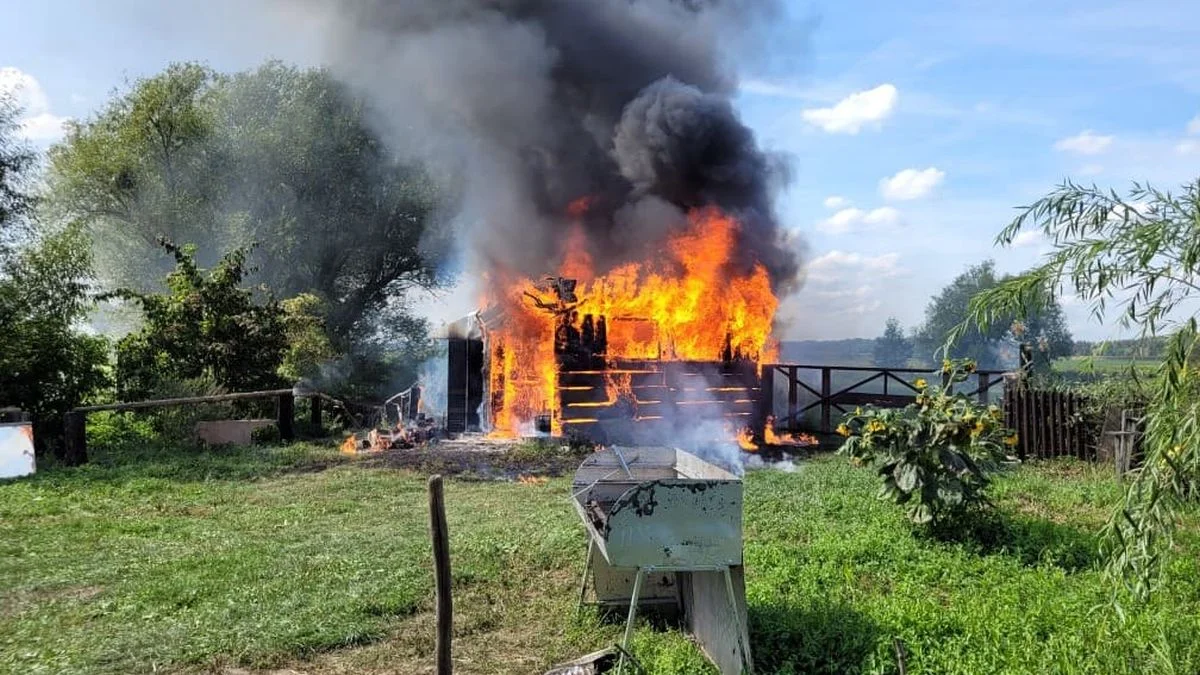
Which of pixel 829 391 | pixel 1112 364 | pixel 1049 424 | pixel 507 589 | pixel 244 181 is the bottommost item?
pixel 507 589

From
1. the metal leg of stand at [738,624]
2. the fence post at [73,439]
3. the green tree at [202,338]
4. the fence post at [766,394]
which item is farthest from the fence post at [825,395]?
the fence post at [73,439]

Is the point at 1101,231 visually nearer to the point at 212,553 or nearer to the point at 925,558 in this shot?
the point at 925,558

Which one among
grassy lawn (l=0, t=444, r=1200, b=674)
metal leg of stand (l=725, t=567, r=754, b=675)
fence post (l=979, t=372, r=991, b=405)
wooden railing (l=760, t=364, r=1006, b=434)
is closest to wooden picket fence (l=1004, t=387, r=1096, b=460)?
fence post (l=979, t=372, r=991, b=405)

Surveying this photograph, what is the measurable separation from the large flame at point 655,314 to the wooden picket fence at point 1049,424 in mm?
6171

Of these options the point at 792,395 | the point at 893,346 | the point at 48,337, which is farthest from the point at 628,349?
the point at 893,346

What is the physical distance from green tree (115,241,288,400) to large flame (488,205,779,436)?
5.67 meters

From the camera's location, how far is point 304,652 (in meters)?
5.12

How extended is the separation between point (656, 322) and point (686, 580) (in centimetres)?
1269

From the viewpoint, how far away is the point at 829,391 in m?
16.1

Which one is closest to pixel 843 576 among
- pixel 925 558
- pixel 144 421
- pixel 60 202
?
pixel 925 558

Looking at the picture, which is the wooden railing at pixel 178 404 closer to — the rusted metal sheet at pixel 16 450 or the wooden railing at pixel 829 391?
the rusted metal sheet at pixel 16 450

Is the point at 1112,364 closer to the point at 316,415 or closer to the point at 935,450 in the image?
the point at 935,450

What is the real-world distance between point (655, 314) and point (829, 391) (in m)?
4.56

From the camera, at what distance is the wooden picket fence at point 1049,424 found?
11844 millimetres
